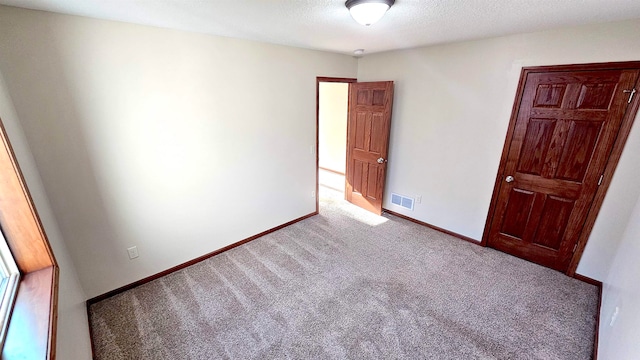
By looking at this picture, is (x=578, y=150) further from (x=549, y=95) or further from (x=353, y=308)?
(x=353, y=308)

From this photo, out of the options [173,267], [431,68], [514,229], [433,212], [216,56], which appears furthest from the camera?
[433,212]

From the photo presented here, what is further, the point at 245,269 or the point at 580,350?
the point at 245,269

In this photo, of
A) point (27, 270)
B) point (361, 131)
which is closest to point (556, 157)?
point (361, 131)

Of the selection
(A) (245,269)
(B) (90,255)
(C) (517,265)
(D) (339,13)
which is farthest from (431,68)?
(B) (90,255)

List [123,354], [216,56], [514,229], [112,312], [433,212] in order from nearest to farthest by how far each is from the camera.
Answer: [123,354] → [112,312] → [216,56] → [514,229] → [433,212]

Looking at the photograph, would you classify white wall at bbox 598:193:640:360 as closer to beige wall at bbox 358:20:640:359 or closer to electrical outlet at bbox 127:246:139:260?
beige wall at bbox 358:20:640:359

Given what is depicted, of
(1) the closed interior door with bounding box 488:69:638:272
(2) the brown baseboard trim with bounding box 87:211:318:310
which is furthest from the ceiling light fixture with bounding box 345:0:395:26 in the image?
(2) the brown baseboard trim with bounding box 87:211:318:310

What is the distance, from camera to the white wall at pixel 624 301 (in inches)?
49.1

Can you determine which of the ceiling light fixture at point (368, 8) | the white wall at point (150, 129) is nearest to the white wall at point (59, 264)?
the white wall at point (150, 129)

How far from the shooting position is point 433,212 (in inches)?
134

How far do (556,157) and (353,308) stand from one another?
7.79 feet

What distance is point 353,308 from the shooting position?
2129 mm

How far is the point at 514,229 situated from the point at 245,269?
295 centimetres

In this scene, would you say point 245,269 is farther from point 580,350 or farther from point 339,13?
point 580,350
